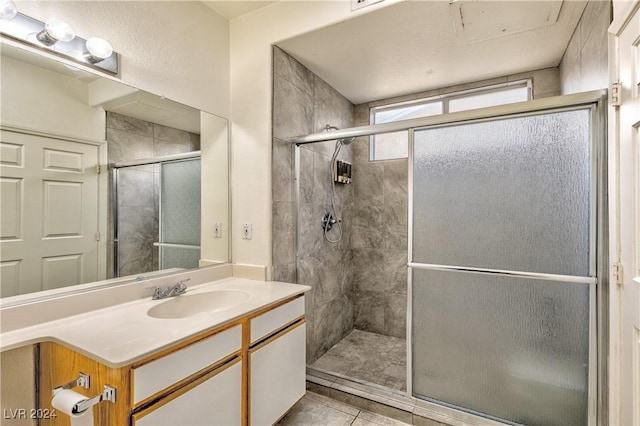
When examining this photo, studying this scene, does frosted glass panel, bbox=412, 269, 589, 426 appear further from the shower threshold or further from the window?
the window

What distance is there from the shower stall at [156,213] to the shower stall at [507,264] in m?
0.99

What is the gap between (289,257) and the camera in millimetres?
2287

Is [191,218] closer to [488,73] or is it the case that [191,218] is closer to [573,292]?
[573,292]

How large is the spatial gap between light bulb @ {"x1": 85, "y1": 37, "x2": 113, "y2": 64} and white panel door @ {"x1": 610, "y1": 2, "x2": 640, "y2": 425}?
89.1 inches

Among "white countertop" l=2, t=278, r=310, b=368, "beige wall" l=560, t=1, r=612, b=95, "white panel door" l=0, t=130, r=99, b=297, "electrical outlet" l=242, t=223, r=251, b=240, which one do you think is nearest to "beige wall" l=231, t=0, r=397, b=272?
"electrical outlet" l=242, t=223, r=251, b=240

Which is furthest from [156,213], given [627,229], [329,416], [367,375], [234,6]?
[627,229]

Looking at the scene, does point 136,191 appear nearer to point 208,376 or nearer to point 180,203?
point 180,203

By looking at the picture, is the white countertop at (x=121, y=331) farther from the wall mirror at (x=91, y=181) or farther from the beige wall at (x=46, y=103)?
the beige wall at (x=46, y=103)

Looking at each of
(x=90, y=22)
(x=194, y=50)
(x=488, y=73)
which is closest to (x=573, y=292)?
(x=488, y=73)

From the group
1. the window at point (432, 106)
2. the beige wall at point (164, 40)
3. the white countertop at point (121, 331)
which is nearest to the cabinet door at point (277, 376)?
the white countertop at point (121, 331)

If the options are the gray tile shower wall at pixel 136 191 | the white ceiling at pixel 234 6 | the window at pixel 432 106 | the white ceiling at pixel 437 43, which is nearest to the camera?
the gray tile shower wall at pixel 136 191

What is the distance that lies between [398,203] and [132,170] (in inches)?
90.0

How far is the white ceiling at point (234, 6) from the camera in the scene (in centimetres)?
208

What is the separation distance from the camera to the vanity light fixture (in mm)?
1260
